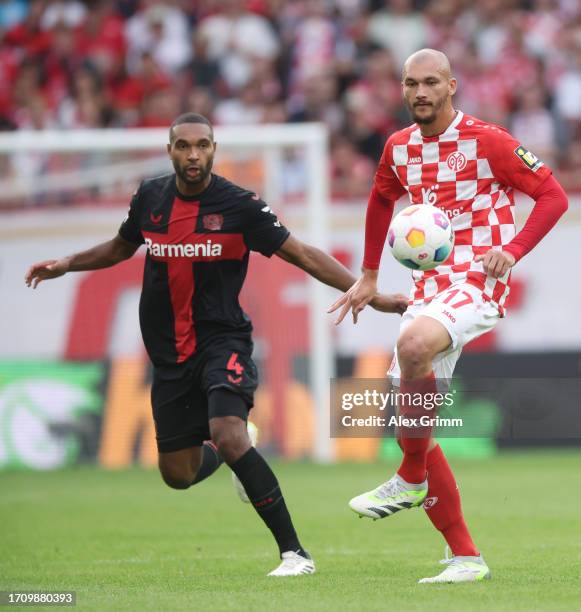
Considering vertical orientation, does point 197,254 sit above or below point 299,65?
below

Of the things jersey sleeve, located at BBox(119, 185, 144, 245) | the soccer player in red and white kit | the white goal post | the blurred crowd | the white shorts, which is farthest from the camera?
the blurred crowd

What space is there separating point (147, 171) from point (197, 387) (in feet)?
27.3

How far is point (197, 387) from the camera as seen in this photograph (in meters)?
7.76

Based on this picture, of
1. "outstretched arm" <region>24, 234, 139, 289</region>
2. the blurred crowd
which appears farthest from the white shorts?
the blurred crowd

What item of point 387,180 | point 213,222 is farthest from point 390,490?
point 213,222

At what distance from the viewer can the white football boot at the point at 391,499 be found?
6.91 metres

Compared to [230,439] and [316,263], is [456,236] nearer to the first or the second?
[316,263]

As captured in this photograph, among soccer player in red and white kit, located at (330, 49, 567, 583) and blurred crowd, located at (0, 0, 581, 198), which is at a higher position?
blurred crowd, located at (0, 0, 581, 198)

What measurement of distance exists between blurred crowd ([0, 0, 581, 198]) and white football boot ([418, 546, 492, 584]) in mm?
9947

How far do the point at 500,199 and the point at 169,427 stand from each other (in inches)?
93.8

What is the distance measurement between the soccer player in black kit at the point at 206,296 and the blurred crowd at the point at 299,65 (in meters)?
9.05

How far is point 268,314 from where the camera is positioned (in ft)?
51.2

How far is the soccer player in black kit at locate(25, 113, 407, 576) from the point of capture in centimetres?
727

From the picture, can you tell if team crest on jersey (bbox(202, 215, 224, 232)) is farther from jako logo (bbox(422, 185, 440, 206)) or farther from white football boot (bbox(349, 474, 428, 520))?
white football boot (bbox(349, 474, 428, 520))
